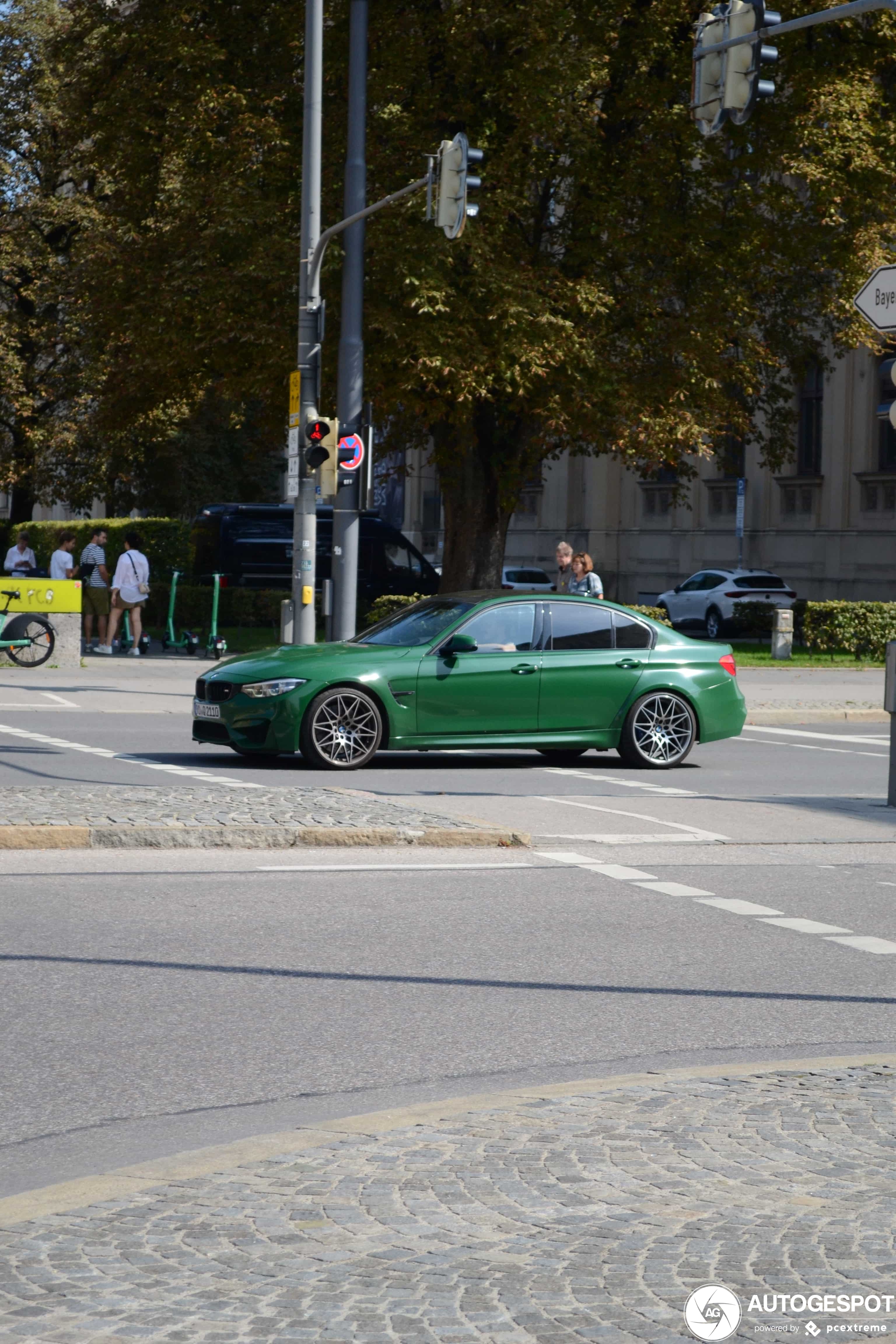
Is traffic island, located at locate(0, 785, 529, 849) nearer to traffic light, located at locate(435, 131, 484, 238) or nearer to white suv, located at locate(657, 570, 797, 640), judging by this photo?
traffic light, located at locate(435, 131, 484, 238)

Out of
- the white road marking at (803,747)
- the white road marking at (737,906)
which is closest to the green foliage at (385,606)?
the white road marking at (803,747)

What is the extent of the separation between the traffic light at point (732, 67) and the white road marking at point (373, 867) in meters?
6.02

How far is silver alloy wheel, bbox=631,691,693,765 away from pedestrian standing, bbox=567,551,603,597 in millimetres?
5086

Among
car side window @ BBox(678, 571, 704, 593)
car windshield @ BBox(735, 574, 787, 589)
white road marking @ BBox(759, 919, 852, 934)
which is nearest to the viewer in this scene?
white road marking @ BBox(759, 919, 852, 934)

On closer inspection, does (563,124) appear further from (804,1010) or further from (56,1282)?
(56,1282)

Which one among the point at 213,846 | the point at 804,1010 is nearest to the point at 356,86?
the point at 213,846

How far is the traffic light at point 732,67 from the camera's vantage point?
43.0ft

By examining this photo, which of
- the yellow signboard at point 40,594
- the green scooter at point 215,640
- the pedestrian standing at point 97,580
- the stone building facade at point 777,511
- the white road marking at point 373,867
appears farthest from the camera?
the stone building facade at point 777,511

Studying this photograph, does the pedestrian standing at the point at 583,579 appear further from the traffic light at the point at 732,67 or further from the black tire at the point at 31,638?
the traffic light at the point at 732,67

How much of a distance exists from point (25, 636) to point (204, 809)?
1422cm

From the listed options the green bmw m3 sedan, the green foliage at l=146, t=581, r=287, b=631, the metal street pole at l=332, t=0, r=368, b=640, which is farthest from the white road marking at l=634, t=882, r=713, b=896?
the green foliage at l=146, t=581, r=287, b=631

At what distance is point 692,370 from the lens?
2778 cm

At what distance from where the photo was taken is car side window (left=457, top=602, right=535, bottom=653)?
15.1m

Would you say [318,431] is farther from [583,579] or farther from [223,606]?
[223,606]
